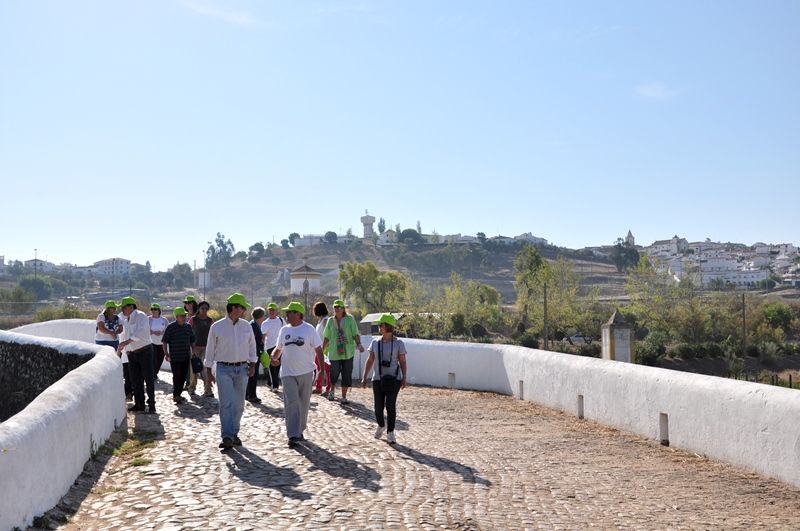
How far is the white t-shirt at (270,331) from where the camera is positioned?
50.5ft

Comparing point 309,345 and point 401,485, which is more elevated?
point 309,345

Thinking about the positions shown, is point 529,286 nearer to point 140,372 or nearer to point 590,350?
point 590,350

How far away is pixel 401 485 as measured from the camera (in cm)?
791

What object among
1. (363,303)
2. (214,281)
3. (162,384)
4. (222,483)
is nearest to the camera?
(222,483)

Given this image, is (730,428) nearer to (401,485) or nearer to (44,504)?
(401,485)

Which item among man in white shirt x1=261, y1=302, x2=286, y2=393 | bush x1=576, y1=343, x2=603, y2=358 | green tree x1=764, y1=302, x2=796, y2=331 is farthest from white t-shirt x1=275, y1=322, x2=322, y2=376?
green tree x1=764, y1=302, x2=796, y2=331

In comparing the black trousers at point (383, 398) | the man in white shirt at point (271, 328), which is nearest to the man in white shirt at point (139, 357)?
the man in white shirt at point (271, 328)

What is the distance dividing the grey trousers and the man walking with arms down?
0.50 metres

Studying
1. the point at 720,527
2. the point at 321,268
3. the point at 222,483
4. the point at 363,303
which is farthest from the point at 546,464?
the point at 321,268

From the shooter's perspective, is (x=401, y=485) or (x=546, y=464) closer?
(x=401, y=485)

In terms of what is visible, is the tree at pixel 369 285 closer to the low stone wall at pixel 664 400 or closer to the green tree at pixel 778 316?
the green tree at pixel 778 316

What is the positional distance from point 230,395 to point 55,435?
2.94 meters

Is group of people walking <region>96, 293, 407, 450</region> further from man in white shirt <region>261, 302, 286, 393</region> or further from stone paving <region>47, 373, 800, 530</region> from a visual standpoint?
man in white shirt <region>261, 302, 286, 393</region>

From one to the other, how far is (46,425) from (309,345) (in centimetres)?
394
